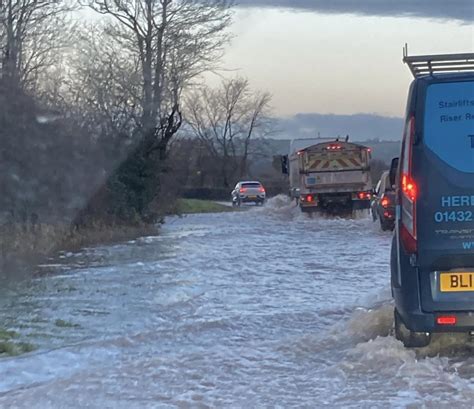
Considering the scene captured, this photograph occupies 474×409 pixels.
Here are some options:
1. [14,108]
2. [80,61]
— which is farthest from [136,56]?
[14,108]

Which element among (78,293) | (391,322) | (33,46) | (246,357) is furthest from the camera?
(33,46)

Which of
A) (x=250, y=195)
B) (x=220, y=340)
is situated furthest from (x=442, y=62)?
(x=250, y=195)

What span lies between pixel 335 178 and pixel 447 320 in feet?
93.1

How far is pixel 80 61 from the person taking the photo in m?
39.8

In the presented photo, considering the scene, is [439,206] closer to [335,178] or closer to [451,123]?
[451,123]

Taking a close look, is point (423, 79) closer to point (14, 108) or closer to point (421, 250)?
point (421, 250)

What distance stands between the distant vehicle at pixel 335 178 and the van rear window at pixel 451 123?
27920 millimetres

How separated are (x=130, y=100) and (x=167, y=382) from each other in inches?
1154

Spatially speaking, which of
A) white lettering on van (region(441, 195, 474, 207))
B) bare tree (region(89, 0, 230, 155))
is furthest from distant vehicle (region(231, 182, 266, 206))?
white lettering on van (region(441, 195, 474, 207))

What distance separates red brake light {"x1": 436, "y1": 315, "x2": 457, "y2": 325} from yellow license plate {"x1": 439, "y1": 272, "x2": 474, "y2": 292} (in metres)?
0.22

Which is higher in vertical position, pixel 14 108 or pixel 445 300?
pixel 14 108

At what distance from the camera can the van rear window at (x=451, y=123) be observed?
7.96 metres

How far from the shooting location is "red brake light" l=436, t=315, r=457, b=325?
7.98 metres

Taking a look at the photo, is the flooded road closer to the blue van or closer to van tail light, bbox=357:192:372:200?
the blue van
